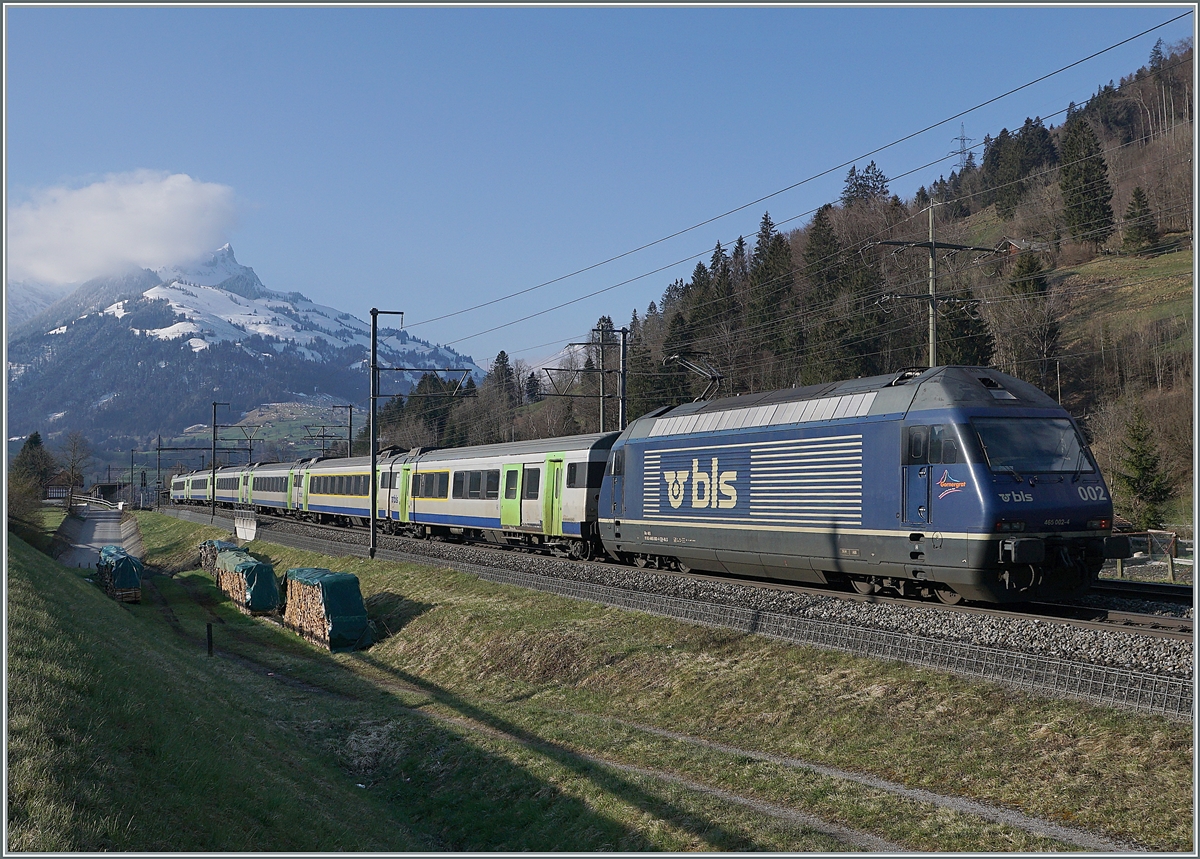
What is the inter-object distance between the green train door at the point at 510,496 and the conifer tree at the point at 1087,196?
6569 cm

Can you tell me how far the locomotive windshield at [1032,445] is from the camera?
14.7m

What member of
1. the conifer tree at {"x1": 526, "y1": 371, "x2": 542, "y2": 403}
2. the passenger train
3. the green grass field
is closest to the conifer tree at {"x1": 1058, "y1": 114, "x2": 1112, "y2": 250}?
the conifer tree at {"x1": 526, "y1": 371, "x2": 542, "y2": 403}

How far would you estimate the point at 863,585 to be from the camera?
17562 mm

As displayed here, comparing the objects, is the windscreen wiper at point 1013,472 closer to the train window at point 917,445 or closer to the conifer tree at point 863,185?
the train window at point 917,445

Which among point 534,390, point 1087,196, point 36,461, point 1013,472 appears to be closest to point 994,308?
point 1087,196

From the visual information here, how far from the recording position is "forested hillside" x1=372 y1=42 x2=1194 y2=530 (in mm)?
56469

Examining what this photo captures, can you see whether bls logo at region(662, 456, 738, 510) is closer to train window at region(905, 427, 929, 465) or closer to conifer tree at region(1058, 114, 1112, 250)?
train window at region(905, 427, 929, 465)

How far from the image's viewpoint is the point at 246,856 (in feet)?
24.6

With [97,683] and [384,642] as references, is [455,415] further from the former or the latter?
[97,683]

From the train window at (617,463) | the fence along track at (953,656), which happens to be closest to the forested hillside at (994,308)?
the train window at (617,463)

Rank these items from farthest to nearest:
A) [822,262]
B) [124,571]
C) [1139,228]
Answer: [1139,228] → [822,262] → [124,571]

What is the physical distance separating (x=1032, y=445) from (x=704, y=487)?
301 inches

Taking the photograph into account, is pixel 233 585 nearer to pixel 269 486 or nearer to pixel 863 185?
pixel 269 486

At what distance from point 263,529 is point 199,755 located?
140ft
